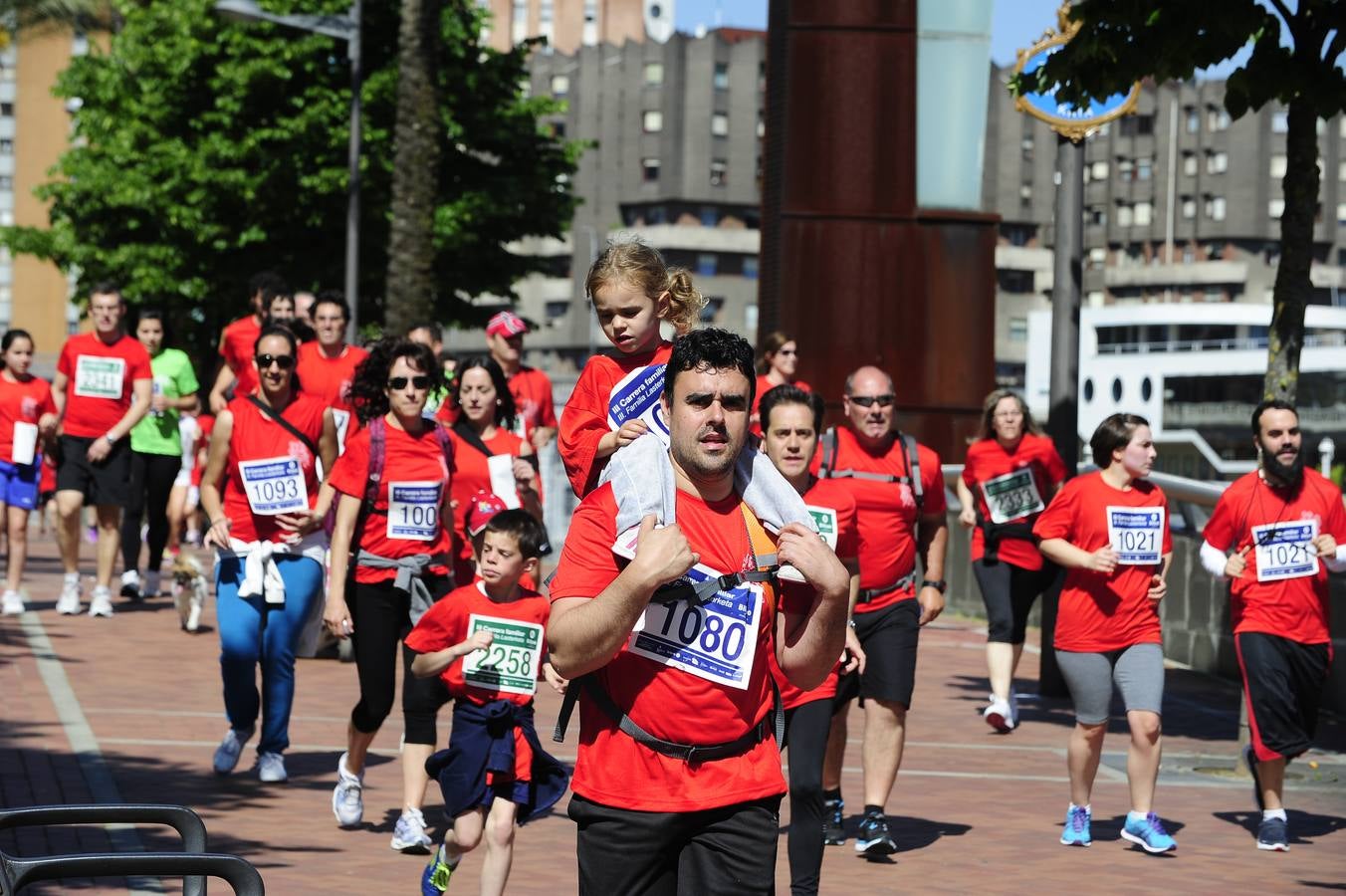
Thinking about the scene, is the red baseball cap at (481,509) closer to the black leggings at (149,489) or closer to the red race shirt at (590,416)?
the red race shirt at (590,416)

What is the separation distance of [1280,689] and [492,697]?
3843 mm

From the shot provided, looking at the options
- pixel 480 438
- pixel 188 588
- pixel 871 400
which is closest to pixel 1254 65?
pixel 871 400

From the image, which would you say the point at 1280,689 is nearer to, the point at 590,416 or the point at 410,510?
the point at 410,510

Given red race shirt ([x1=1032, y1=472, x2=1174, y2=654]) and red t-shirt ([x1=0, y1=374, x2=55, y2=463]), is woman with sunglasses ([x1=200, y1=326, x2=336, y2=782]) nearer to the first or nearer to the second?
red race shirt ([x1=1032, y1=472, x2=1174, y2=654])

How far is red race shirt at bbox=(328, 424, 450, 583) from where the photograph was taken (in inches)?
352

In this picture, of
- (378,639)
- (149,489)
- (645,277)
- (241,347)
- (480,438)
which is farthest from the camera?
(149,489)

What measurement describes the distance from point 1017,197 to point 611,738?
376ft

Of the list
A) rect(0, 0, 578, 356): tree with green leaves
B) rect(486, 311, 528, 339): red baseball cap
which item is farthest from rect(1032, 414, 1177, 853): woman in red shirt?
rect(0, 0, 578, 356): tree with green leaves

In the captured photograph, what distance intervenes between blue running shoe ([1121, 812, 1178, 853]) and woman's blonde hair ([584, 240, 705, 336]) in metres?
4.23

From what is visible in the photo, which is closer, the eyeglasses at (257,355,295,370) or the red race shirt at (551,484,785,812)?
the red race shirt at (551,484,785,812)

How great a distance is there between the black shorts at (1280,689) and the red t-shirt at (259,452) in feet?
13.9

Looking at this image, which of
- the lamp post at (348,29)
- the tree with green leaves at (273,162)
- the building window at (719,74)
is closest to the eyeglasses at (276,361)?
the lamp post at (348,29)

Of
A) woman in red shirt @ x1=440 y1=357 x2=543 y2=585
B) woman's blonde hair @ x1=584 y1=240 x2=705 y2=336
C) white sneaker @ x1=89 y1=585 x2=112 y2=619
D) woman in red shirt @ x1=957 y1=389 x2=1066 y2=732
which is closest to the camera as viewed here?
woman's blonde hair @ x1=584 y1=240 x2=705 y2=336

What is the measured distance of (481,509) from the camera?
9.91m
